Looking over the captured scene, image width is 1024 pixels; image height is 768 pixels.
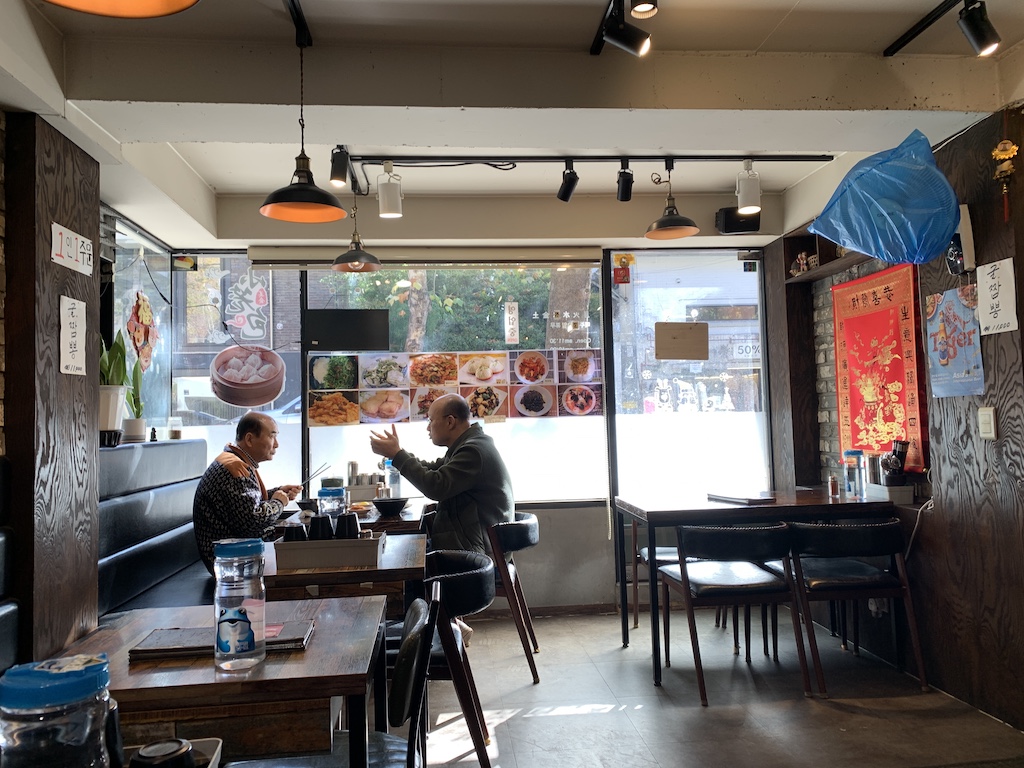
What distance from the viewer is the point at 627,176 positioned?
4.54 meters

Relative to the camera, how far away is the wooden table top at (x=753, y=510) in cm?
412

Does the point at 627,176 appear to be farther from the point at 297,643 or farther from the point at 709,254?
the point at 297,643

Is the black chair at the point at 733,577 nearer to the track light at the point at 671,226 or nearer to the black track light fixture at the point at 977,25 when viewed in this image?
the track light at the point at 671,226

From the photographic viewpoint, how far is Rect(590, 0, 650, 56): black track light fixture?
2.83 m

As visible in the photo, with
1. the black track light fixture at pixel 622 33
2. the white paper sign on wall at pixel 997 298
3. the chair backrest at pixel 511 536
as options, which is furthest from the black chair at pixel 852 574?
the black track light fixture at pixel 622 33

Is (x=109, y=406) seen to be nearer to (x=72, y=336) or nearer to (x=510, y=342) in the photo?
(x=72, y=336)

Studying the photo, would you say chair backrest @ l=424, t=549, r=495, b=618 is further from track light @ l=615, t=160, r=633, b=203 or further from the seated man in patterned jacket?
track light @ l=615, t=160, r=633, b=203

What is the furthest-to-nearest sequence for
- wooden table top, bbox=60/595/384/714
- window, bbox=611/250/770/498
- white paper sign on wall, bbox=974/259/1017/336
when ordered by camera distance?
1. window, bbox=611/250/770/498
2. white paper sign on wall, bbox=974/259/1017/336
3. wooden table top, bbox=60/595/384/714

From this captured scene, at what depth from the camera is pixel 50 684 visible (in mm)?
1052

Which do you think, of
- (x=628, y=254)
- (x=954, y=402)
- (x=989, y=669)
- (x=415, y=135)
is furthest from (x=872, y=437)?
(x=415, y=135)

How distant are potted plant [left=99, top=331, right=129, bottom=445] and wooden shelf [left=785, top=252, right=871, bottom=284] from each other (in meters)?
4.11

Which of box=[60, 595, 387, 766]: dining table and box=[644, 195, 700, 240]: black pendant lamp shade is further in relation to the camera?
box=[644, 195, 700, 240]: black pendant lamp shade

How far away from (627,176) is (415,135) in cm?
155

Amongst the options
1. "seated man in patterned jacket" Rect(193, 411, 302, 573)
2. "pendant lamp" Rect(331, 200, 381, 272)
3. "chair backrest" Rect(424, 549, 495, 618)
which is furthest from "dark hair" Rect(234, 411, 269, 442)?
"chair backrest" Rect(424, 549, 495, 618)
